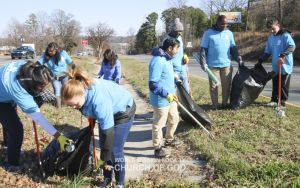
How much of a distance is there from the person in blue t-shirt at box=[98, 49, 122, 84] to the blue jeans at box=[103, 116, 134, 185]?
3430mm

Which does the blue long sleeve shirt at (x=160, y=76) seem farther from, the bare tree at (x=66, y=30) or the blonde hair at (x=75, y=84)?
the bare tree at (x=66, y=30)

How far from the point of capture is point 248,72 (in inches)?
297

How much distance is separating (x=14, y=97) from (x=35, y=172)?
1192mm

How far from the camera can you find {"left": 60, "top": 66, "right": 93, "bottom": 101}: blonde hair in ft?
10.7

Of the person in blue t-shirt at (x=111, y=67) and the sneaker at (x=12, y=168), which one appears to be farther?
the person in blue t-shirt at (x=111, y=67)

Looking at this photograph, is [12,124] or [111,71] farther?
[111,71]

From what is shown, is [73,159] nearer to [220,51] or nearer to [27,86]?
[27,86]

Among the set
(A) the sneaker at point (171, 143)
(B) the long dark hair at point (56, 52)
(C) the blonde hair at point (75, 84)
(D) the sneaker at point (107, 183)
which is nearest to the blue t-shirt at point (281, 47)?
(A) the sneaker at point (171, 143)

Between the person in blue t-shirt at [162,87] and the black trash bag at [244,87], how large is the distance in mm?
2351

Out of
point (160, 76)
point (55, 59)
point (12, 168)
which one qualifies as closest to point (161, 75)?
point (160, 76)

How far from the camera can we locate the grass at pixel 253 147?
4227 millimetres

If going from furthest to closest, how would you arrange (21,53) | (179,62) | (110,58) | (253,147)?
1. (21,53)
2. (110,58)
3. (179,62)
4. (253,147)

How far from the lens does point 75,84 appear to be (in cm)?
329

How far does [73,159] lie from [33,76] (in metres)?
1.04
